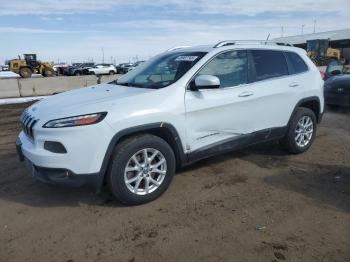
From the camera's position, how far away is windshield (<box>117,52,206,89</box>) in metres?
4.43

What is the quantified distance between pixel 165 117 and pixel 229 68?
4.15 ft

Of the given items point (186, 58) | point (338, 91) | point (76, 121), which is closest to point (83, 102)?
point (76, 121)

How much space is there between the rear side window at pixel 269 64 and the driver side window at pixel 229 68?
0.23 m

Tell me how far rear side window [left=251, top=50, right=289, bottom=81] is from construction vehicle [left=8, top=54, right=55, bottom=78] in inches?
1195

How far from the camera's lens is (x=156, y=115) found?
13.0 feet

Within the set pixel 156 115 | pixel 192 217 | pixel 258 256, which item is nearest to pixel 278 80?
pixel 156 115

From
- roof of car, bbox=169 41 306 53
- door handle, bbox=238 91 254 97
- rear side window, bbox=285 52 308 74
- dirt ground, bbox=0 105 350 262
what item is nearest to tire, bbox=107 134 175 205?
dirt ground, bbox=0 105 350 262

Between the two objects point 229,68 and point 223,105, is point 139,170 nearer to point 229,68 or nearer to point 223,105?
point 223,105

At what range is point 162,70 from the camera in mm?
4793

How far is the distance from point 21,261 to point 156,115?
1.91 meters

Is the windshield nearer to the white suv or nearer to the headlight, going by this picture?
the white suv

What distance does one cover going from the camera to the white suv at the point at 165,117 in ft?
12.0

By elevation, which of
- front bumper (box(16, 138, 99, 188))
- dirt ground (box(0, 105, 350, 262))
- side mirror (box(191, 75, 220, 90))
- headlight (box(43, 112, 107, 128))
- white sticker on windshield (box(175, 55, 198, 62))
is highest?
white sticker on windshield (box(175, 55, 198, 62))

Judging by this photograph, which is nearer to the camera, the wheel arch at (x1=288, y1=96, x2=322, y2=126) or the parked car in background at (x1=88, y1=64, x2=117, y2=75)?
the wheel arch at (x1=288, y1=96, x2=322, y2=126)
